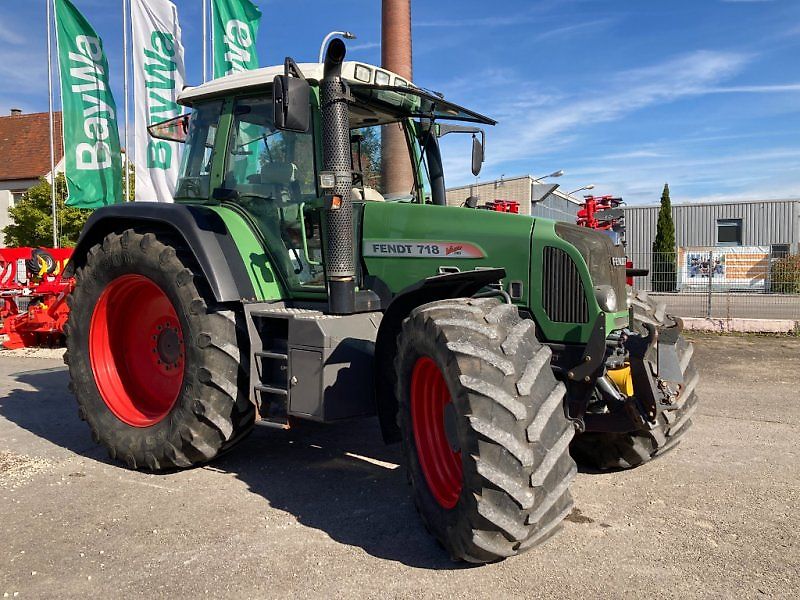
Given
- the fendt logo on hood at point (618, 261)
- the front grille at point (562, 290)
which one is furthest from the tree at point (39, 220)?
the front grille at point (562, 290)

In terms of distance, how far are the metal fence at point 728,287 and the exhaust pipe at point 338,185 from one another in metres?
9.03

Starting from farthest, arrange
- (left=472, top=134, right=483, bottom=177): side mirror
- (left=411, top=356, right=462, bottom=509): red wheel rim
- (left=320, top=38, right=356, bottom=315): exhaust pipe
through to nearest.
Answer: (left=472, top=134, right=483, bottom=177): side mirror → (left=320, top=38, right=356, bottom=315): exhaust pipe → (left=411, top=356, right=462, bottom=509): red wheel rim

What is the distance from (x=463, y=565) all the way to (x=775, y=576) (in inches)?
56.3

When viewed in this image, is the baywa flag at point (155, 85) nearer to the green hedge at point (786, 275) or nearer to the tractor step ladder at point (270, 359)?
the tractor step ladder at point (270, 359)

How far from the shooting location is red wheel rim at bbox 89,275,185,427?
5.12 metres

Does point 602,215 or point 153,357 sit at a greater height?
point 602,215

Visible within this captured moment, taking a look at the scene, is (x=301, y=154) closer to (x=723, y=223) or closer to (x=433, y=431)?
(x=433, y=431)

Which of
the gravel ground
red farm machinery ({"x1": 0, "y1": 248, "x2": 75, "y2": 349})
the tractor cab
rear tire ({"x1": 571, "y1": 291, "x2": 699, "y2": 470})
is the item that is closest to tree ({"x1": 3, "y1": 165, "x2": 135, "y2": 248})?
red farm machinery ({"x1": 0, "y1": 248, "x2": 75, "y2": 349})

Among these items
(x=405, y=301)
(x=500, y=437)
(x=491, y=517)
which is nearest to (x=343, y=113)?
(x=405, y=301)

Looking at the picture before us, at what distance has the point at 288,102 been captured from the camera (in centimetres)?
379

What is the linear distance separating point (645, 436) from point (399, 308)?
1.87m

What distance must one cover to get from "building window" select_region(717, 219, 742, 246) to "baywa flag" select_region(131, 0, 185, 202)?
1169 inches

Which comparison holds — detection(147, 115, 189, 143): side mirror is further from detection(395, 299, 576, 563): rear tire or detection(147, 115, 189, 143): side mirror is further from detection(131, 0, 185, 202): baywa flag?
detection(131, 0, 185, 202): baywa flag

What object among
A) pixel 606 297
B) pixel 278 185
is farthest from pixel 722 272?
pixel 278 185
